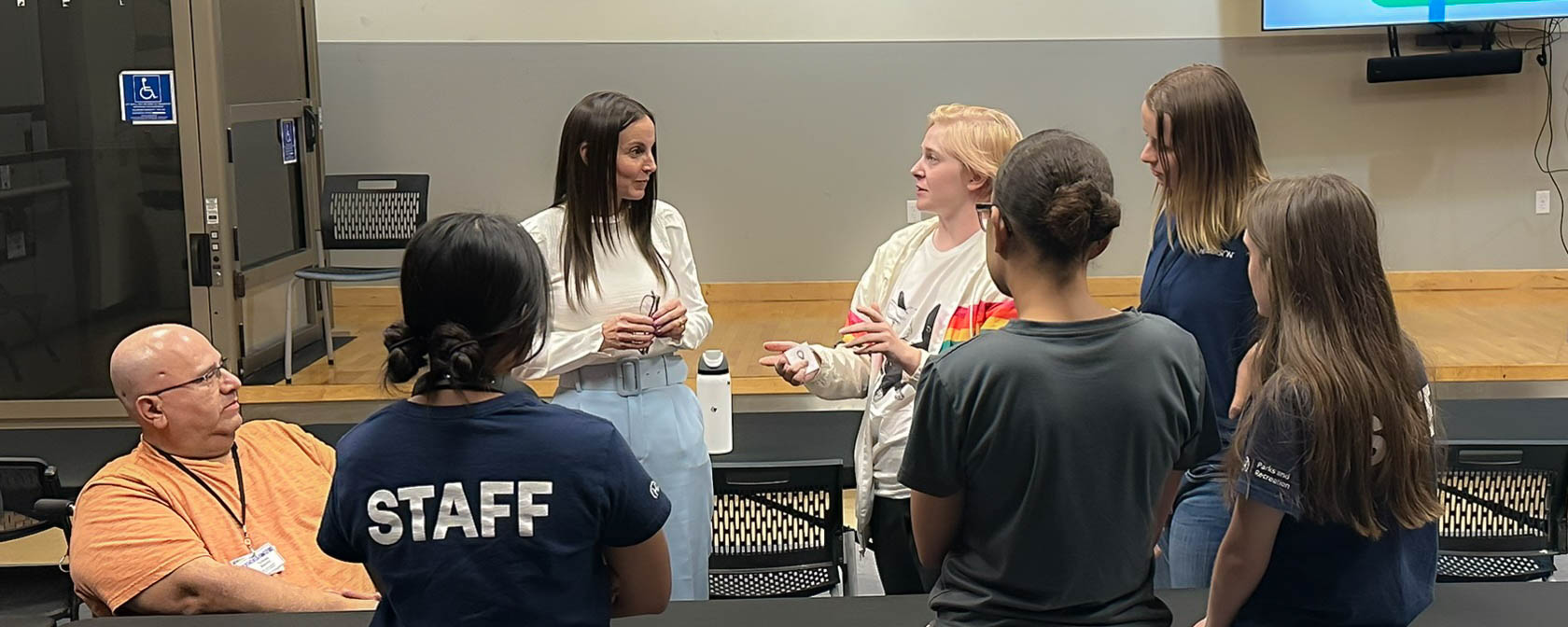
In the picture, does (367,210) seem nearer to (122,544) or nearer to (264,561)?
(264,561)

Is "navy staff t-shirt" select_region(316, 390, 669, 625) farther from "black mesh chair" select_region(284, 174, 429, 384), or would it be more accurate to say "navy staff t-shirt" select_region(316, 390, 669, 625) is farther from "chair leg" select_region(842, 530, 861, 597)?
"black mesh chair" select_region(284, 174, 429, 384)

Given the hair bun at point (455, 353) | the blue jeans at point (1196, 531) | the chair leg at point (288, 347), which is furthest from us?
the chair leg at point (288, 347)

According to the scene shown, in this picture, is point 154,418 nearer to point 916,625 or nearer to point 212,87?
point 916,625

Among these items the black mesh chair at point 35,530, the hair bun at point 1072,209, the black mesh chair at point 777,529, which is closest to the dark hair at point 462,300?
the hair bun at point 1072,209

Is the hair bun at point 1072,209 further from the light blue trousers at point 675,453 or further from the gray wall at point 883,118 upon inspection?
the gray wall at point 883,118

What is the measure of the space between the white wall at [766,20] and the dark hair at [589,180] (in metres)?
4.48

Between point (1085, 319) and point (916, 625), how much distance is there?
2.07 ft

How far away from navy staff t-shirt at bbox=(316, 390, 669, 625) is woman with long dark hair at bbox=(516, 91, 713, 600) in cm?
111

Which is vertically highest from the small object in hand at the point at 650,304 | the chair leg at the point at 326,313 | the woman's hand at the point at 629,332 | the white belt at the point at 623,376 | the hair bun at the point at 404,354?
the hair bun at the point at 404,354

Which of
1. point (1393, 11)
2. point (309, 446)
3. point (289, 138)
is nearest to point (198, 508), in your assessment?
point (309, 446)

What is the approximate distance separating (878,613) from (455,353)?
2.83 ft

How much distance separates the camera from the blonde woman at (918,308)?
2.33 metres

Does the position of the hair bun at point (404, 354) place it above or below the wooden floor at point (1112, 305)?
above

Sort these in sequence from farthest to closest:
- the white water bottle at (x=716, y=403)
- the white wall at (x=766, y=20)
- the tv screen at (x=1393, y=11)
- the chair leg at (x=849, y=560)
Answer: the white wall at (x=766, y=20) → the tv screen at (x=1393, y=11) → the white water bottle at (x=716, y=403) → the chair leg at (x=849, y=560)
